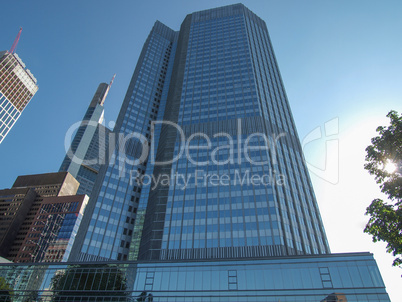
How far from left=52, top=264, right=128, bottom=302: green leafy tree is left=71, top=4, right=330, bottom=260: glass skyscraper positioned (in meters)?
19.1

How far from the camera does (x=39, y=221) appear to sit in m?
159

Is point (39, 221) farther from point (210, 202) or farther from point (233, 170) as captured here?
point (233, 170)

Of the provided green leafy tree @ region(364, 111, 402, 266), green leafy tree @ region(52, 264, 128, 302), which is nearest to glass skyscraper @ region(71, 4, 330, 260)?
green leafy tree @ region(52, 264, 128, 302)

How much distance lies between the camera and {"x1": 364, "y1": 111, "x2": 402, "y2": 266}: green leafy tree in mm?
19000

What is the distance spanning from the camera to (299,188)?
234 ft

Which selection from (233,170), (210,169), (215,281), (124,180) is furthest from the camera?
(124,180)

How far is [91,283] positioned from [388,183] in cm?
3991

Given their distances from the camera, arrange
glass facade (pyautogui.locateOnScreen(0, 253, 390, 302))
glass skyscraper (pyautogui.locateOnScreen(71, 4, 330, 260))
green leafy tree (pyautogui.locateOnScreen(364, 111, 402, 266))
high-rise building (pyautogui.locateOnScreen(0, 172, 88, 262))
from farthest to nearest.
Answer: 1. high-rise building (pyautogui.locateOnScreen(0, 172, 88, 262))
2. glass skyscraper (pyautogui.locateOnScreen(71, 4, 330, 260))
3. glass facade (pyautogui.locateOnScreen(0, 253, 390, 302))
4. green leafy tree (pyautogui.locateOnScreen(364, 111, 402, 266))

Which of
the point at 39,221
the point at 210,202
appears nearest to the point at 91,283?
the point at 210,202

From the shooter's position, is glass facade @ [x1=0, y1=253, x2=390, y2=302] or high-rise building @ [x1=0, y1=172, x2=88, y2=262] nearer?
glass facade @ [x1=0, y1=253, x2=390, y2=302]

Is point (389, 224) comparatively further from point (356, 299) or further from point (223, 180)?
point (223, 180)

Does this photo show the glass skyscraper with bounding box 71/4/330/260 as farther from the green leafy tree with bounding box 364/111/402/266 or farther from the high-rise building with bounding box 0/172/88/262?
the high-rise building with bounding box 0/172/88/262

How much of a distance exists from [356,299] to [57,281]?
41984mm

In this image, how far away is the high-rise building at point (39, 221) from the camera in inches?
5723
